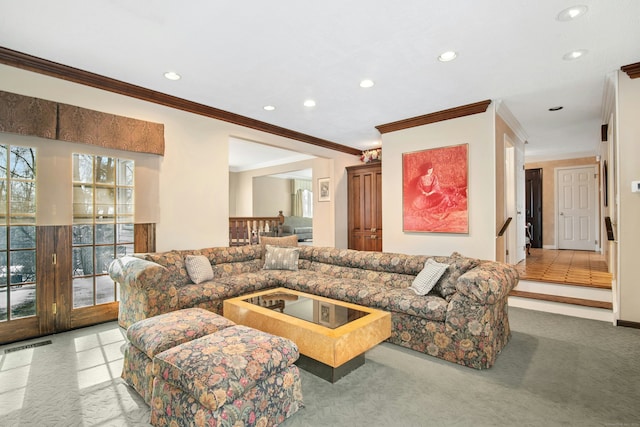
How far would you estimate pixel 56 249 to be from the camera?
124 inches

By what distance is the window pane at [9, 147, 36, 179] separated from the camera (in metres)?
2.92

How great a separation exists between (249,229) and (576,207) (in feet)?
26.1

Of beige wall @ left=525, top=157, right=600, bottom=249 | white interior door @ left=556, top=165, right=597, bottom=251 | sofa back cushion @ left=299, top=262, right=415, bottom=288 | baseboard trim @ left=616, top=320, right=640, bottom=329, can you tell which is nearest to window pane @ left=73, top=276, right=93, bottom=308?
sofa back cushion @ left=299, top=262, right=415, bottom=288

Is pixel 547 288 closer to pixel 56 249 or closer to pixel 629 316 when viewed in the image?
pixel 629 316

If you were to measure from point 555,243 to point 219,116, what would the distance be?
28.0ft

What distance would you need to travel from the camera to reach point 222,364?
158cm

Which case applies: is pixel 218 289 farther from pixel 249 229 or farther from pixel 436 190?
pixel 249 229

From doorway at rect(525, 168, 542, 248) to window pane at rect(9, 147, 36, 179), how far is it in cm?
986

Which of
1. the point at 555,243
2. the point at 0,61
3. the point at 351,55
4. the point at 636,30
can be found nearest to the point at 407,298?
the point at 351,55

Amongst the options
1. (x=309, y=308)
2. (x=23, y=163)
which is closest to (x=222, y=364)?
(x=309, y=308)

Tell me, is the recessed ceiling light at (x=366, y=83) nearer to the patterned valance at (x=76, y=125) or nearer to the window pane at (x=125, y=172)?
the patterned valance at (x=76, y=125)

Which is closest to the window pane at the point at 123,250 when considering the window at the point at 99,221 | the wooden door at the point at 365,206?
the window at the point at 99,221

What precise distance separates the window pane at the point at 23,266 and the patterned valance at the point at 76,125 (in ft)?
3.76

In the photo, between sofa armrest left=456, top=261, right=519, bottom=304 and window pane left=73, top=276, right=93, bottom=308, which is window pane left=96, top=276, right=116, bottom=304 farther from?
sofa armrest left=456, top=261, right=519, bottom=304
